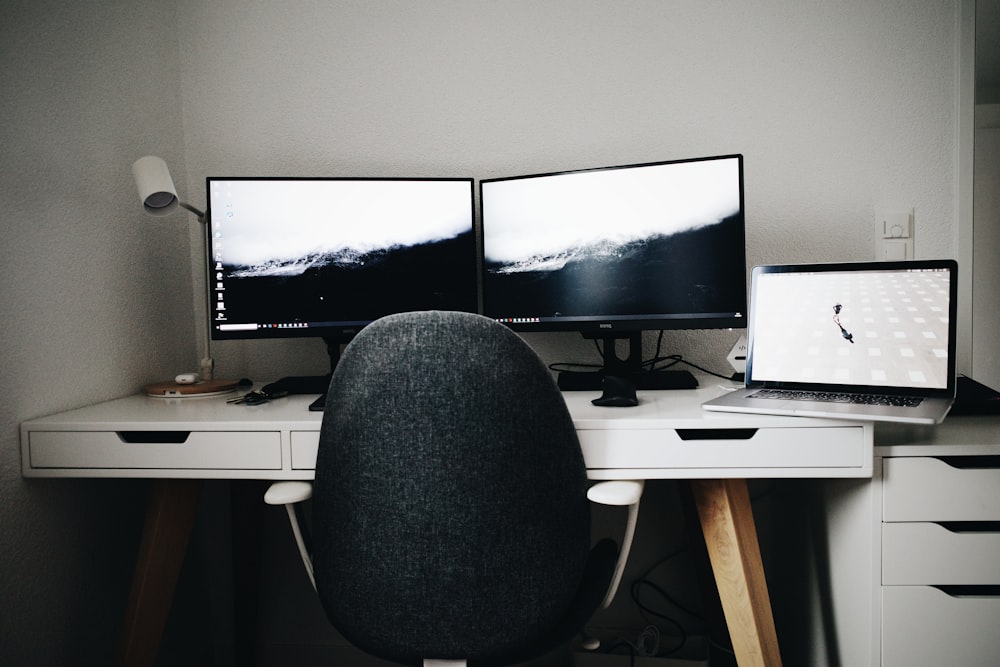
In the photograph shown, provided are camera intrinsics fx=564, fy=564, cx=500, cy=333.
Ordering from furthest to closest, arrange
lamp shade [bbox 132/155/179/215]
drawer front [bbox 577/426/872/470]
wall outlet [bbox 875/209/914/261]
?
1. wall outlet [bbox 875/209/914/261]
2. lamp shade [bbox 132/155/179/215]
3. drawer front [bbox 577/426/872/470]

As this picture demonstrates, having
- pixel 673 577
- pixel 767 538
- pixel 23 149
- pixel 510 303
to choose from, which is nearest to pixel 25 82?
pixel 23 149

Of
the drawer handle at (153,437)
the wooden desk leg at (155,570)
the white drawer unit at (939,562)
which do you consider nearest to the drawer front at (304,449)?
the drawer handle at (153,437)

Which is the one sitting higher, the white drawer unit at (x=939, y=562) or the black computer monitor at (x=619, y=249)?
the black computer monitor at (x=619, y=249)

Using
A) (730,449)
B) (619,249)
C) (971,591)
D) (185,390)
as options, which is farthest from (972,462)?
(185,390)

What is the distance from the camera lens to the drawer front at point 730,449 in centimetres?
96

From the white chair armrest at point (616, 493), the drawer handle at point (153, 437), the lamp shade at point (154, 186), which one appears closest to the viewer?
the white chair armrest at point (616, 493)

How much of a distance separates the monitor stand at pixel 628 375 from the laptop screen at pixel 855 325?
0.54ft

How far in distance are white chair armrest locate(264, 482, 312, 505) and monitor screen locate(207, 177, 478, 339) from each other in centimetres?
51

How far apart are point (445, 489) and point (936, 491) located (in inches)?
34.2

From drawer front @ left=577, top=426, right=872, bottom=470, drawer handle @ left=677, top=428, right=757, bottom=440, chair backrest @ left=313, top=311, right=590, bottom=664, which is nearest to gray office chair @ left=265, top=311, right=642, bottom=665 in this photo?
chair backrest @ left=313, top=311, right=590, bottom=664

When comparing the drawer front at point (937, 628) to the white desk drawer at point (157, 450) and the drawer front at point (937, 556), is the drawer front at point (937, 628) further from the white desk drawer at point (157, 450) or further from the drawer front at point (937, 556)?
the white desk drawer at point (157, 450)

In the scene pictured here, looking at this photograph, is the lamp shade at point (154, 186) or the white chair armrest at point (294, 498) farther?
the lamp shade at point (154, 186)

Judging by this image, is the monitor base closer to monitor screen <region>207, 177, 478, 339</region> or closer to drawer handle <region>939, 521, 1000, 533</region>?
monitor screen <region>207, 177, 478, 339</region>

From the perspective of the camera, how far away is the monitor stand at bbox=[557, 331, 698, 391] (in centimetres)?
126
